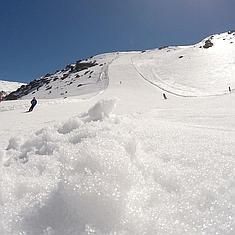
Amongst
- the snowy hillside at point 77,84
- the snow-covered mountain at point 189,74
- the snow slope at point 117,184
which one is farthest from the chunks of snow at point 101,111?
the snowy hillside at point 77,84

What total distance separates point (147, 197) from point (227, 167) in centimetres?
116

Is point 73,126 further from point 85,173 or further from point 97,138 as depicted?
point 85,173

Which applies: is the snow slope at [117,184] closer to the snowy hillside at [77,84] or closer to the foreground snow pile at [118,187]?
the foreground snow pile at [118,187]

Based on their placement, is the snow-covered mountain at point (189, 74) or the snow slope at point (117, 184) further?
the snow-covered mountain at point (189, 74)

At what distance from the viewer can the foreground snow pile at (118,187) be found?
3.17m

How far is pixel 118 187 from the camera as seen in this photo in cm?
355

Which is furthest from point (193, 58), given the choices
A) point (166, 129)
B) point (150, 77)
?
point (166, 129)

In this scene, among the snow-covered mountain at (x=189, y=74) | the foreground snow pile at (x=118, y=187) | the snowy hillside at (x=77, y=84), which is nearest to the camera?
the foreground snow pile at (x=118, y=187)

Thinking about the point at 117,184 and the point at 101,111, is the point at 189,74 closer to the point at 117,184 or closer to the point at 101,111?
the point at 101,111

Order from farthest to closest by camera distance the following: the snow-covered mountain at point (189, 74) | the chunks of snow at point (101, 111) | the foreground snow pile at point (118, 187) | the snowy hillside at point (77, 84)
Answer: the snowy hillside at point (77, 84) < the snow-covered mountain at point (189, 74) < the chunks of snow at point (101, 111) < the foreground snow pile at point (118, 187)

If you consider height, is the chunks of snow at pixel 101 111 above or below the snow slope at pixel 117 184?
above

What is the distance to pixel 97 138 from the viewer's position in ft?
16.4

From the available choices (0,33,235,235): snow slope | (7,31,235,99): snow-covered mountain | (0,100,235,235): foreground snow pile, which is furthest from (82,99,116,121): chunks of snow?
(7,31,235,99): snow-covered mountain

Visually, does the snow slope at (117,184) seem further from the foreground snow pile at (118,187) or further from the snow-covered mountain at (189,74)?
the snow-covered mountain at (189,74)
